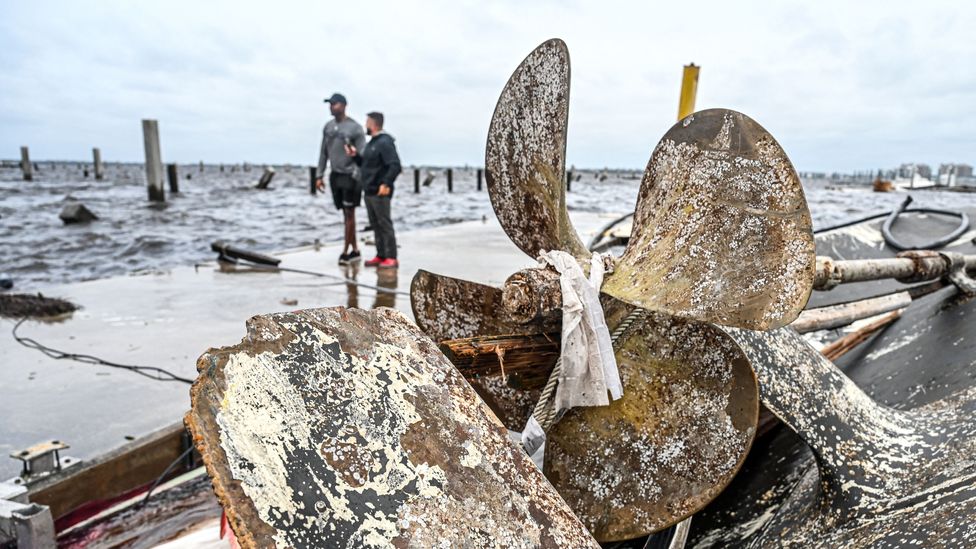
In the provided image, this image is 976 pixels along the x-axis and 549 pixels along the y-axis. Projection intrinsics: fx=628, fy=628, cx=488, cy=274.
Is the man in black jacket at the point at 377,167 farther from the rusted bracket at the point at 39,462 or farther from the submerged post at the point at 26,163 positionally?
the submerged post at the point at 26,163

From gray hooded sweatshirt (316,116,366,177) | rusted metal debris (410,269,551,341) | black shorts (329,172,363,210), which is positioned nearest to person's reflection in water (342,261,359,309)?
black shorts (329,172,363,210)

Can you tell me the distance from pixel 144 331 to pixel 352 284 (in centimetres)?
238

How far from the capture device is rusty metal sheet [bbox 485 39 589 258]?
5.99 ft

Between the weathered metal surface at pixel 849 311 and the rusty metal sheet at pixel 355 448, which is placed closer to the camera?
the rusty metal sheet at pixel 355 448

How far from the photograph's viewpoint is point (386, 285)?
23.6 feet

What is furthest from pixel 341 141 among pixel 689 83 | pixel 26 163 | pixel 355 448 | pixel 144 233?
pixel 26 163

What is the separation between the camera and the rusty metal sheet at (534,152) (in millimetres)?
1827

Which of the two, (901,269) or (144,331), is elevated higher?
(901,269)

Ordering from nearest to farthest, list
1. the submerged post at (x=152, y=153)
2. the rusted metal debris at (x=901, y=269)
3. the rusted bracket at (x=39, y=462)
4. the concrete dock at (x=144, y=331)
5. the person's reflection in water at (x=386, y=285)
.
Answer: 1. the rusted metal debris at (x=901, y=269)
2. the rusted bracket at (x=39, y=462)
3. the concrete dock at (x=144, y=331)
4. the person's reflection in water at (x=386, y=285)
5. the submerged post at (x=152, y=153)

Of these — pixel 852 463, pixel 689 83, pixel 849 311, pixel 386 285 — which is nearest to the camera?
pixel 852 463

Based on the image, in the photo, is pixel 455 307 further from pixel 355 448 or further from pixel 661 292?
pixel 355 448

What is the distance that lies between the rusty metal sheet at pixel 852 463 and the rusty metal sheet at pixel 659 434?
9.0 inches

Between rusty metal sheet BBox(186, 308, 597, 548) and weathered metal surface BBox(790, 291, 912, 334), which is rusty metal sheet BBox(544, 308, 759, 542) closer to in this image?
rusty metal sheet BBox(186, 308, 597, 548)

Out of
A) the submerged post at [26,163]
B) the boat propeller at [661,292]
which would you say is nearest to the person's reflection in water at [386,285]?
the boat propeller at [661,292]
